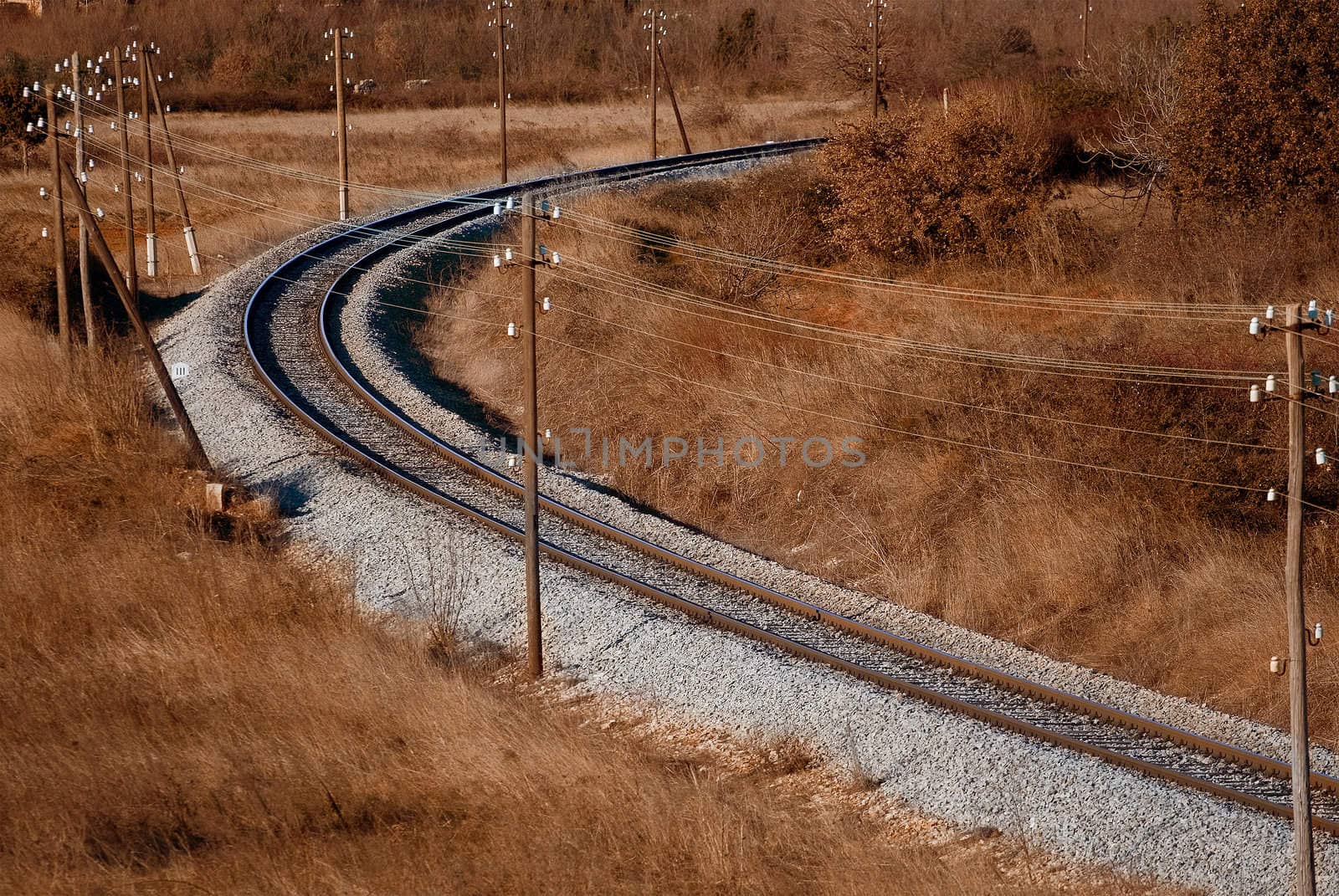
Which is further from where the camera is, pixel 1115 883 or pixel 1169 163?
pixel 1169 163

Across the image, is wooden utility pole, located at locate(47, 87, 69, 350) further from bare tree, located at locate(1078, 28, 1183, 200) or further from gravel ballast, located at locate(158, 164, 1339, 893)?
bare tree, located at locate(1078, 28, 1183, 200)

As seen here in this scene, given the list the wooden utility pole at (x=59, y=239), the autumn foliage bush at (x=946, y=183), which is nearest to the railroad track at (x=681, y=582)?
the wooden utility pole at (x=59, y=239)

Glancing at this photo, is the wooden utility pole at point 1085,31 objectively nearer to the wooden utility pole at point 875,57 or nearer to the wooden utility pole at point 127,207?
the wooden utility pole at point 875,57

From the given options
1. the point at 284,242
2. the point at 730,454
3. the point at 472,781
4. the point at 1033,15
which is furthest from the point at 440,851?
the point at 1033,15

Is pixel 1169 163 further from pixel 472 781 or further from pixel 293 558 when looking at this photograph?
pixel 472 781

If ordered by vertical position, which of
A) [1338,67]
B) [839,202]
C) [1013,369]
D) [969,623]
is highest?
[1338,67]

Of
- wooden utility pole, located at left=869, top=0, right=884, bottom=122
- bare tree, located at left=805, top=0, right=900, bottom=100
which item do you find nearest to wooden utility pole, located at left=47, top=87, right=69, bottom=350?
wooden utility pole, located at left=869, top=0, right=884, bottom=122
